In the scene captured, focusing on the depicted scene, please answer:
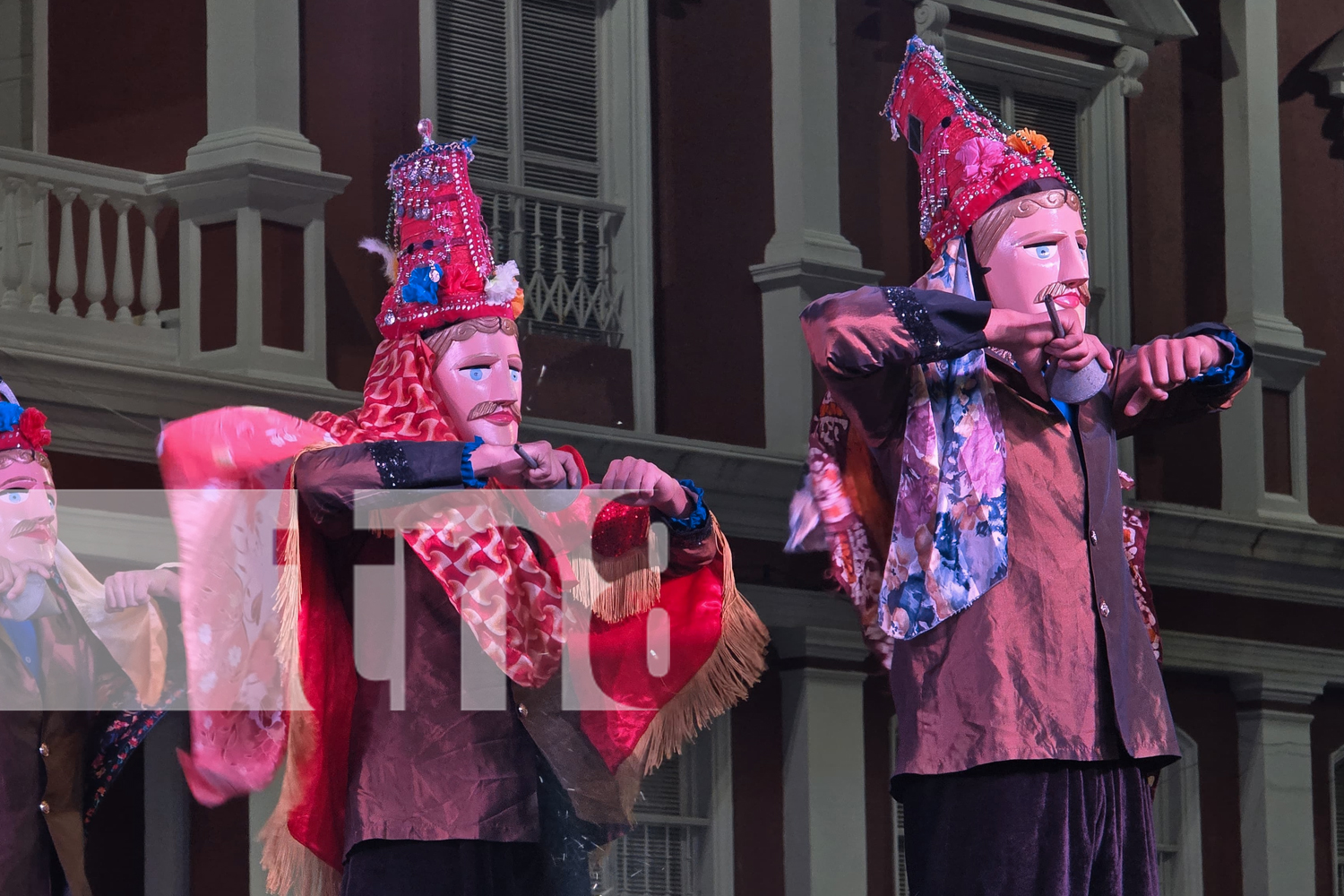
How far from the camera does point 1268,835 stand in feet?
25.2

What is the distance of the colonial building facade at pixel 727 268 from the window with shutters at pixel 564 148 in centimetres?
1

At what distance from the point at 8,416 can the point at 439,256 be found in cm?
73

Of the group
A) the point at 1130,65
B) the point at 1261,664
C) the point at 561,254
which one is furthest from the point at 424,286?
the point at 1261,664

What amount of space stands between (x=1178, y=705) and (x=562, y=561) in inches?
169

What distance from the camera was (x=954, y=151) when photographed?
371cm

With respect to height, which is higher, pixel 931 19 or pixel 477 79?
pixel 931 19

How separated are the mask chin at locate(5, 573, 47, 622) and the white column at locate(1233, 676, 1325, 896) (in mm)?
4840

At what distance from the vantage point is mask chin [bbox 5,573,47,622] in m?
3.85

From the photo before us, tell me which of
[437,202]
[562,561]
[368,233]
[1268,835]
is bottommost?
[1268,835]

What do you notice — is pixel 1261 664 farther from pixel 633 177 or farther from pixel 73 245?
pixel 73 245

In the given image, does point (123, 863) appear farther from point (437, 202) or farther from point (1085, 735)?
point (1085, 735)

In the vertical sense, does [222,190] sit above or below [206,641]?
above

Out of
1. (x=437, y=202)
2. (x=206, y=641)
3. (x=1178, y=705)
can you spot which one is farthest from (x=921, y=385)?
(x=1178, y=705)

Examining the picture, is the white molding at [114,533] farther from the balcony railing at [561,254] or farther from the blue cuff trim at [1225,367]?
the blue cuff trim at [1225,367]
